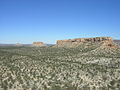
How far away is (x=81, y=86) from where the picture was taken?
123 feet

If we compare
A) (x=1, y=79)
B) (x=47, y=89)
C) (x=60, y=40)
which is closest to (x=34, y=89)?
(x=47, y=89)

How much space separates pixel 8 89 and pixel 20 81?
5.60 m

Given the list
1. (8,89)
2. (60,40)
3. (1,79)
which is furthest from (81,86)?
(60,40)

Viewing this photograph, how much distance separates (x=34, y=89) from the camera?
35219mm

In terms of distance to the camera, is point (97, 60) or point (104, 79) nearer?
point (104, 79)

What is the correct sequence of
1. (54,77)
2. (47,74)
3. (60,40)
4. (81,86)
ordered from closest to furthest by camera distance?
(81,86) < (54,77) < (47,74) < (60,40)

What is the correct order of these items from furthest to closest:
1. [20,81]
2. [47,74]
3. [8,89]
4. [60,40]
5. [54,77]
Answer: [60,40], [47,74], [54,77], [20,81], [8,89]

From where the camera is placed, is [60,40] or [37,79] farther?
[60,40]

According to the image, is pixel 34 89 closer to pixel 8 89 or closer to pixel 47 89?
pixel 47 89

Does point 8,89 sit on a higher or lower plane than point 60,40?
lower

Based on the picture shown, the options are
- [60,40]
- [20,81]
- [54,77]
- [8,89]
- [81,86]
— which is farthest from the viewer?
[60,40]

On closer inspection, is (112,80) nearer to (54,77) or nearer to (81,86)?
(81,86)

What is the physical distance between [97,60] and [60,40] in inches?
4349

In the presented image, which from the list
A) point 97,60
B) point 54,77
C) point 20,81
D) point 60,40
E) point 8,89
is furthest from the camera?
point 60,40
